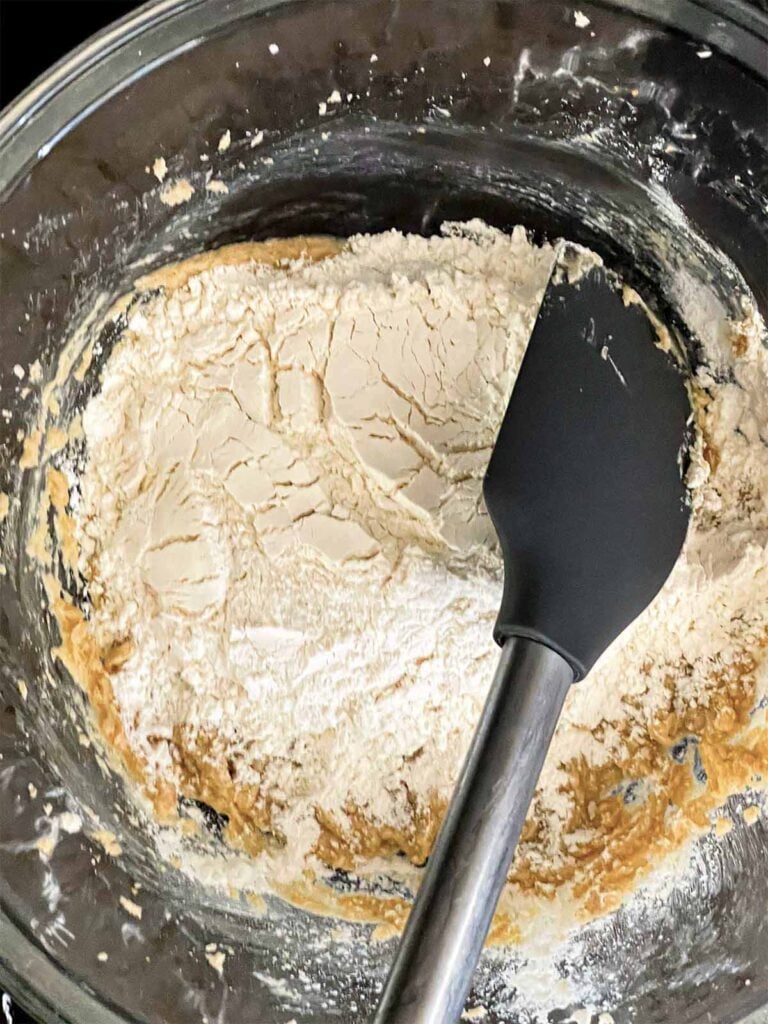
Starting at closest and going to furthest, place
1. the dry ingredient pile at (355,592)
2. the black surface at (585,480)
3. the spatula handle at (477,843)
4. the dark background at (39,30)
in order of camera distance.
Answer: the spatula handle at (477,843) < the black surface at (585,480) < the dry ingredient pile at (355,592) < the dark background at (39,30)

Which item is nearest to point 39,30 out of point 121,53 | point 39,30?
point 39,30

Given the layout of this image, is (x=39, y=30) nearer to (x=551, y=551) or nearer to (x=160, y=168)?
(x=160, y=168)

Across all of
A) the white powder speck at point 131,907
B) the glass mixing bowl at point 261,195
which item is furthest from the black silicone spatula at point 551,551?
the white powder speck at point 131,907

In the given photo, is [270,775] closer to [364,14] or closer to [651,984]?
[651,984]

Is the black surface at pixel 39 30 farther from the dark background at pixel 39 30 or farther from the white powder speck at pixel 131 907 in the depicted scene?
the white powder speck at pixel 131 907

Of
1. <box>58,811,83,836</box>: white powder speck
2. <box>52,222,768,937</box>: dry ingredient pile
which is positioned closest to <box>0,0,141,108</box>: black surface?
<box>52,222,768,937</box>: dry ingredient pile

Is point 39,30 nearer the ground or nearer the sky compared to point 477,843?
nearer the sky
